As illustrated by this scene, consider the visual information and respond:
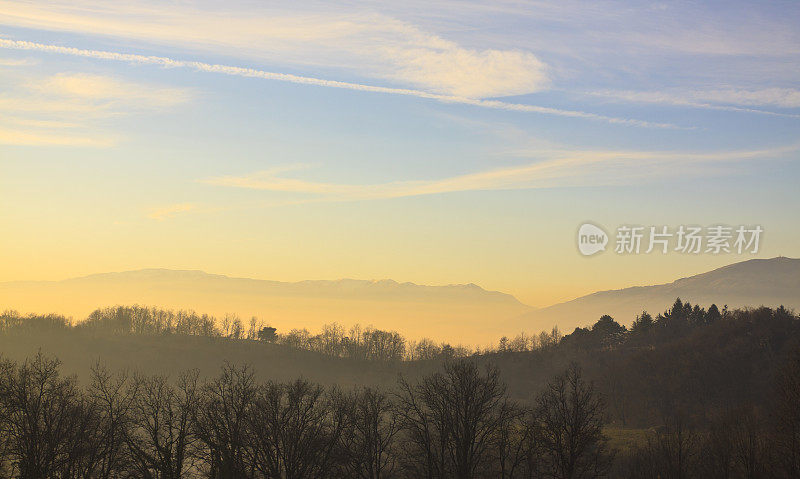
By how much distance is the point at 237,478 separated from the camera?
268 feet

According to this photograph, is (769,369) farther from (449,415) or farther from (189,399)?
(189,399)

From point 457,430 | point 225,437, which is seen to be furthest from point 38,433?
point 457,430

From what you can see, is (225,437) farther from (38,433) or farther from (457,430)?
(457,430)

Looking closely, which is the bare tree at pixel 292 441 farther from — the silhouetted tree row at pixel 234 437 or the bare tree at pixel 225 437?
the bare tree at pixel 225 437

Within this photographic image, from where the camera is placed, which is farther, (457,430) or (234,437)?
(457,430)

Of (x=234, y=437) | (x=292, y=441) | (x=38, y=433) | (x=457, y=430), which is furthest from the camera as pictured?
(x=457, y=430)

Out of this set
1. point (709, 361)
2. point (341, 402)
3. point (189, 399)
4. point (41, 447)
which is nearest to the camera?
point (41, 447)

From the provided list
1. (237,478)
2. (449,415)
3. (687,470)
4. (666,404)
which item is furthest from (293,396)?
(666,404)

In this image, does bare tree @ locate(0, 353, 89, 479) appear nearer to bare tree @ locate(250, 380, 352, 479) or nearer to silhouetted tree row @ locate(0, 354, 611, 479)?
silhouetted tree row @ locate(0, 354, 611, 479)

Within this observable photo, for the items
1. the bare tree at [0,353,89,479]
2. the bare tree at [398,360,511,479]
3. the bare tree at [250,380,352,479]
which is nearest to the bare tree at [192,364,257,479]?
the bare tree at [250,380,352,479]

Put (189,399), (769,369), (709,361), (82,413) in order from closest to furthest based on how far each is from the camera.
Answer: (82,413) → (189,399) → (769,369) → (709,361)

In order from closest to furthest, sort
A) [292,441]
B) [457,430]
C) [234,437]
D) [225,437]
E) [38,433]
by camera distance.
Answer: [38,433] → [225,437] → [234,437] → [292,441] → [457,430]

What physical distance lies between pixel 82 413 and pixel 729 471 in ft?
302

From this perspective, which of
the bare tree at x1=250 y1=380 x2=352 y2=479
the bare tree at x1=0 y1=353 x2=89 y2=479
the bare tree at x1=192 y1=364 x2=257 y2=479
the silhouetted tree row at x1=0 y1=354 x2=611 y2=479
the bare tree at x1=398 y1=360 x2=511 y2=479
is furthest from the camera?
the bare tree at x1=398 y1=360 x2=511 y2=479
